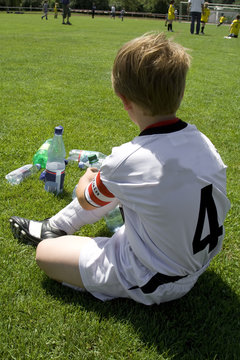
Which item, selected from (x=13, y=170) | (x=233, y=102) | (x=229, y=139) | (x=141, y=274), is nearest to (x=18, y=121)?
(x=13, y=170)

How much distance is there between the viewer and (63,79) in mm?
7750

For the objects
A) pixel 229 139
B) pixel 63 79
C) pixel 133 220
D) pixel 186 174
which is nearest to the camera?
pixel 186 174

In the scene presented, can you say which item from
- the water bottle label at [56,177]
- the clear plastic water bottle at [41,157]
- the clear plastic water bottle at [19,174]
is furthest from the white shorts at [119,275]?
the clear plastic water bottle at [41,157]

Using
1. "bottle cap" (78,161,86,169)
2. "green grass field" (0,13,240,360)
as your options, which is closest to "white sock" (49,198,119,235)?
"green grass field" (0,13,240,360)

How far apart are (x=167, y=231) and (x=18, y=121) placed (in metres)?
3.84

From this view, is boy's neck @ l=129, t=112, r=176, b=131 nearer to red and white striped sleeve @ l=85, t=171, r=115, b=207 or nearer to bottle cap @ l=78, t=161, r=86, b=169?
red and white striped sleeve @ l=85, t=171, r=115, b=207

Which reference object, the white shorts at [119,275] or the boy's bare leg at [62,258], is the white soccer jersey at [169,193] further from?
the boy's bare leg at [62,258]

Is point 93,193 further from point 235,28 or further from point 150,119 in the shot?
point 235,28

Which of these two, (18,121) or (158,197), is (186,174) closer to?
(158,197)

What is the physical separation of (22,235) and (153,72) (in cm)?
159

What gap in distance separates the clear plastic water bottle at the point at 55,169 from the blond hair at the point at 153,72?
156cm

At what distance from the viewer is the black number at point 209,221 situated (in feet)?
5.45

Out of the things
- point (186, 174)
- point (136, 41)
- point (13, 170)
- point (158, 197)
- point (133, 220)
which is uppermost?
point (136, 41)

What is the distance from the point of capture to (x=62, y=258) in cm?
207
